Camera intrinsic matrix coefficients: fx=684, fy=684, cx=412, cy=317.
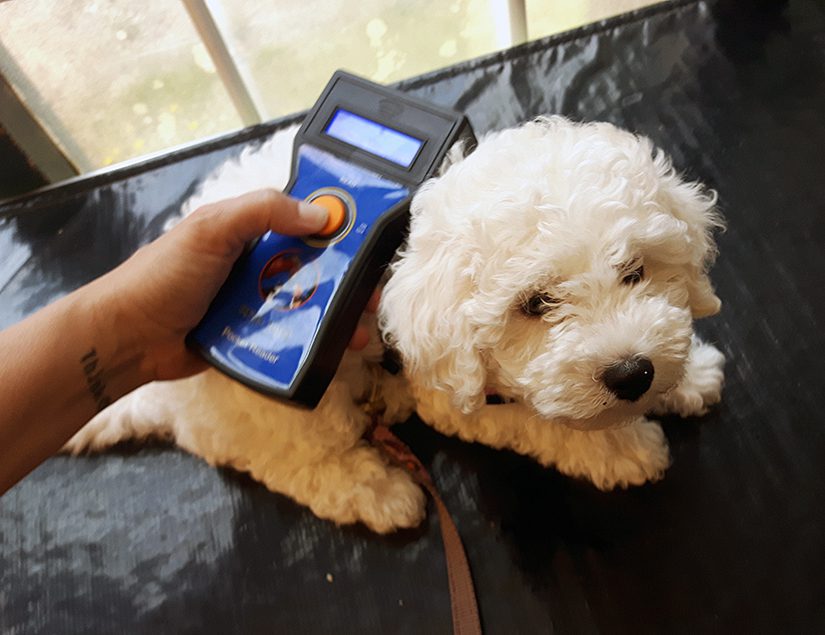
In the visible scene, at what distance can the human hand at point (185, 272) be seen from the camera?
85cm

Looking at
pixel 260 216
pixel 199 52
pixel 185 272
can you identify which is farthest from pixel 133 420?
pixel 199 52

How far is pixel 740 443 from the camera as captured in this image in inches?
40.5

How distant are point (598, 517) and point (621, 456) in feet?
0.32

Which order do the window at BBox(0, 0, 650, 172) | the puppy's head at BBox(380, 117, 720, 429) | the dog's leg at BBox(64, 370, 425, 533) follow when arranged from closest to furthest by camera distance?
the puppy's head at BBox(380, 117, 720, 429) → the dog's leg at BBox(64, 370, 425, 533) → the window at BBox(0, 0, 650, 172)

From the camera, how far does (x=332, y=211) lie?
2.92ft

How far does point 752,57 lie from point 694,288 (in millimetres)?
827

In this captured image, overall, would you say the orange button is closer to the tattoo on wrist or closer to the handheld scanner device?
the handheld scanner device

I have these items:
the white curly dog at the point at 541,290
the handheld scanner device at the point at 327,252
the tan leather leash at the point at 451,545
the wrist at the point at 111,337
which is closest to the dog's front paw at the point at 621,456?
the white curly dog at the point at 541,290

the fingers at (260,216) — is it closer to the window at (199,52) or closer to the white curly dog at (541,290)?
the white curly dog at (541,290)

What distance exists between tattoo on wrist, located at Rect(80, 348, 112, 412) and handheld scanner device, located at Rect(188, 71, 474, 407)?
13cm

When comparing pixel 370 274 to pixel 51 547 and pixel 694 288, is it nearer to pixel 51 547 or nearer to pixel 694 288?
pixel 694 288

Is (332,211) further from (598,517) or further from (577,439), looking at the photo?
(598,517)

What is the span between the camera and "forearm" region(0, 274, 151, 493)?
2.82 ft

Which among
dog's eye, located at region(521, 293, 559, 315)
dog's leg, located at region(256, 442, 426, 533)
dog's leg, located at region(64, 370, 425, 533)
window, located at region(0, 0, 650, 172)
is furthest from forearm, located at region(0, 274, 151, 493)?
window, located at region(0, 0, 650, 172)
